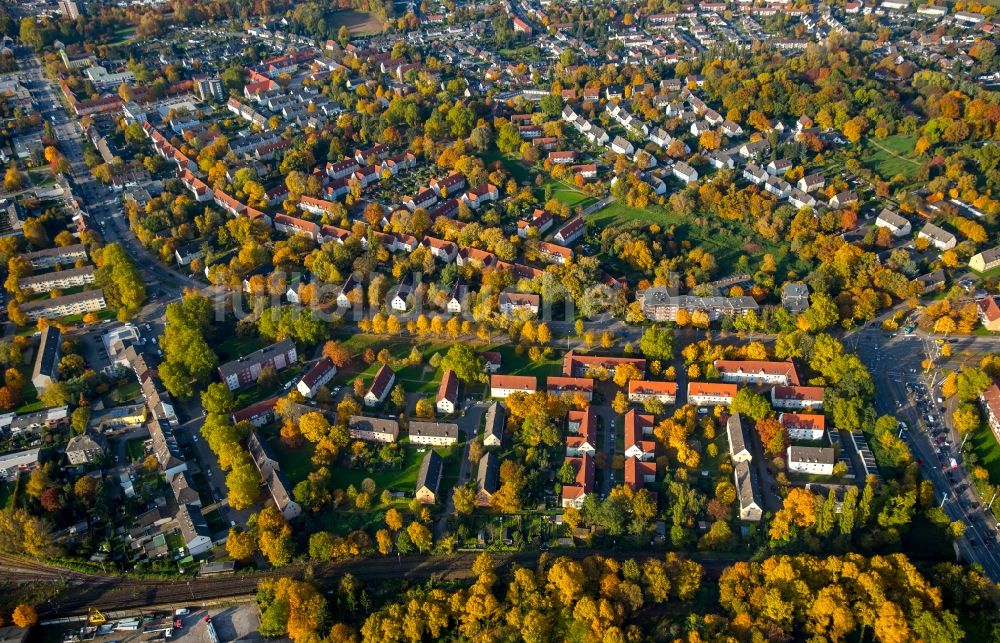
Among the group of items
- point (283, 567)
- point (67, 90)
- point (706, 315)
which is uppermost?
point (67, 90)

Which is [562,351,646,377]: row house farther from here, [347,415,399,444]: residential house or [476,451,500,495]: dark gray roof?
[347,415,399,444]: residential house

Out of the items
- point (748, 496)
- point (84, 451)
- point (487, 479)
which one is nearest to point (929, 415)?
point (748, 496)

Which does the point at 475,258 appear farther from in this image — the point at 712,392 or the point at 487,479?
the point at 487,479

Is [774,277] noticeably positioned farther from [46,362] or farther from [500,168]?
[46,362]

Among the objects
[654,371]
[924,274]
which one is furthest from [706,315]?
[924,274]

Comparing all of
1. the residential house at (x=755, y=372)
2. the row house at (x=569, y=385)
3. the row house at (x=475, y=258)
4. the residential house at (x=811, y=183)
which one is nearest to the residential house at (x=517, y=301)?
the row house at (x=475, y=258)

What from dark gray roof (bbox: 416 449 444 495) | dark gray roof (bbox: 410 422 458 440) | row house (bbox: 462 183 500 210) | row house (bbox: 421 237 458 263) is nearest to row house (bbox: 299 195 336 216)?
row house (bbox: 421 237 458 263)
